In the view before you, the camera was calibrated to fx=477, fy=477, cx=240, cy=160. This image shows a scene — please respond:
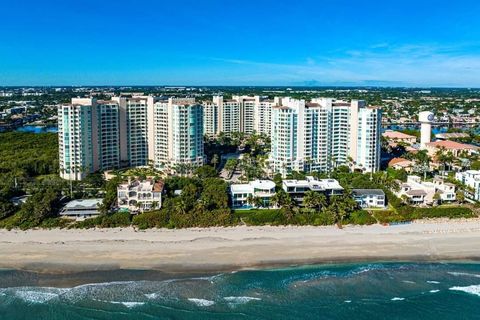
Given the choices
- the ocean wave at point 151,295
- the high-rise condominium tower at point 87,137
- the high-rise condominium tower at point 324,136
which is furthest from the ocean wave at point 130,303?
the high-rise condominium tower at point 324,136

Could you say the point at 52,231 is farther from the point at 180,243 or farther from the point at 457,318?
the point at 457,318

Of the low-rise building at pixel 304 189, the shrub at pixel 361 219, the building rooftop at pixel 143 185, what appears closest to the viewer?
the shrub at pixel 361 219

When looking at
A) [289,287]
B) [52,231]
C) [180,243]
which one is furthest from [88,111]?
[289,287]

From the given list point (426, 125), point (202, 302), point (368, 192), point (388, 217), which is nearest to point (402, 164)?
point (368, 192)

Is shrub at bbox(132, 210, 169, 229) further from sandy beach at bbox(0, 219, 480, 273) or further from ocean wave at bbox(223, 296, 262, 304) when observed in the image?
ocean wave at bbox(223, 296, 262, 304)

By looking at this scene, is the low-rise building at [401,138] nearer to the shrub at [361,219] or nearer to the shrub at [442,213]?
the shrub at [442,213]
